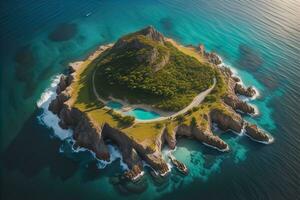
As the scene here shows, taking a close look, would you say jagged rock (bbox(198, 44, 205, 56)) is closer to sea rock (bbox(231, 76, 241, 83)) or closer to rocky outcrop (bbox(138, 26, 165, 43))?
sea rock (bbox(231, 76, 241, 83))

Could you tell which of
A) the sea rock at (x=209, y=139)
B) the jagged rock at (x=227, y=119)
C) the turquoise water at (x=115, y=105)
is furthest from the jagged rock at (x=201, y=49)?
the turquoise water at (x=115, y=105)

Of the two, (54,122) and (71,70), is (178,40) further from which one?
(54,122)

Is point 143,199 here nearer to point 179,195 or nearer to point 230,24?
point 179,195

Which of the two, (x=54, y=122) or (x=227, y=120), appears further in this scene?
(x=54, y=122)

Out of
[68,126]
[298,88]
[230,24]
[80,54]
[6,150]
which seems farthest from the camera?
[230,24]

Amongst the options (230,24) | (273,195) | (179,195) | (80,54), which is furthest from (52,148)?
(230,24)

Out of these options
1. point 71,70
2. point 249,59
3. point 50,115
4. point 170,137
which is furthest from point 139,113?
point 249,59

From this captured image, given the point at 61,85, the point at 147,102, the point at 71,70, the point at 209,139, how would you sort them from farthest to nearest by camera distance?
the point at 71,70 < the point at 61,85 < the point at 147,102 < the point at 209,139
